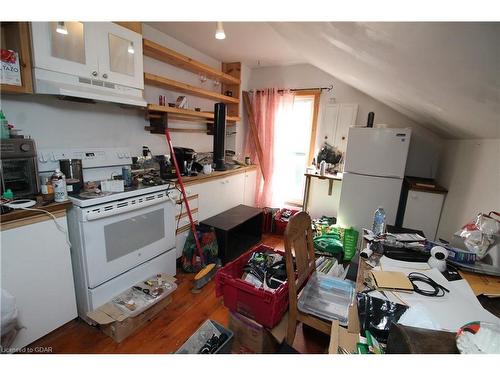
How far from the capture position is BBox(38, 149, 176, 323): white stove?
58.4 inches

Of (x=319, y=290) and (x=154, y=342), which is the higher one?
(x=319, y=290)

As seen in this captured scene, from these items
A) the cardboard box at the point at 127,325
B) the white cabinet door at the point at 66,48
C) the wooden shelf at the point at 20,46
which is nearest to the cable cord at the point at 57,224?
the cardboard box at the point at 127,325

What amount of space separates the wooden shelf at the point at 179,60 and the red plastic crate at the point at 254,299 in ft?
6.88

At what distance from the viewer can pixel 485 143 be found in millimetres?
1689

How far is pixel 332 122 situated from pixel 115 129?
2711mm

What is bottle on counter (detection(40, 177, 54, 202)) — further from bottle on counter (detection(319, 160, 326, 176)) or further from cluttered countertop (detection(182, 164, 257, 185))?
bottle on counter (detection(319, 160, 326, 176))

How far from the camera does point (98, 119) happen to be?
203 centimetres

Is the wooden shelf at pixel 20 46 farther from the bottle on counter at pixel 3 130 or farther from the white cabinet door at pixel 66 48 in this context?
the bottle on counter at pixel 3 130

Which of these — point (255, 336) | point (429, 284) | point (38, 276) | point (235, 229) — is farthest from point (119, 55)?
point (429, 284)

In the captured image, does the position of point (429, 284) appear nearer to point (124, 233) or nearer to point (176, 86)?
point (124, 233)

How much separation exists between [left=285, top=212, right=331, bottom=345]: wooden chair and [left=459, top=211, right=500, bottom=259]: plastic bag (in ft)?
2.69

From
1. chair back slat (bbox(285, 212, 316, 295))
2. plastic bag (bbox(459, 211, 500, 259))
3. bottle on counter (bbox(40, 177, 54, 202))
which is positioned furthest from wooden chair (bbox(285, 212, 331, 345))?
bottle on counter (bbox(40, 177, 54, 202))
